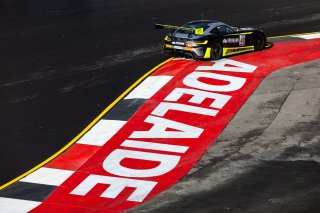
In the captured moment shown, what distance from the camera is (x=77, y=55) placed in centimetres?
2403

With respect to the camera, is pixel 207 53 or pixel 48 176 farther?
pixel 207 53

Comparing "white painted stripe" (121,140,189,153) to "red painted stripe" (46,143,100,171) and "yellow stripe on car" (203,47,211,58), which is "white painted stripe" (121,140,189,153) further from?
"yellow stripe on car" (203,47,211,58)

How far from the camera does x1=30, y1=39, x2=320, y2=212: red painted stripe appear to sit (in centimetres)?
1318

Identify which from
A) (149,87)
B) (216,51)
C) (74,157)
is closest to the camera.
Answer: (74,157)

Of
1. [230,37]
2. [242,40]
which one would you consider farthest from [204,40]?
[242,40]

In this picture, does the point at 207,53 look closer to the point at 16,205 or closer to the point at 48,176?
the point at 48,176

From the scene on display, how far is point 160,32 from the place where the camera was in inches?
1092

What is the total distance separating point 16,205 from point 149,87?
318 inches

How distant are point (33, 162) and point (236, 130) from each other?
552cm

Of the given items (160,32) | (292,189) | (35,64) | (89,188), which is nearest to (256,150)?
(292,189)

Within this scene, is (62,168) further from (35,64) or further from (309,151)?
(35,64)

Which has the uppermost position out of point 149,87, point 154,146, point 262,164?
point 149,87

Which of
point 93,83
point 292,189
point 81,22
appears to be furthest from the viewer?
point 81,22

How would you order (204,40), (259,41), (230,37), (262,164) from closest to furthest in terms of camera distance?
(262,164) < (204,40) < (230,37) < (259,41)
